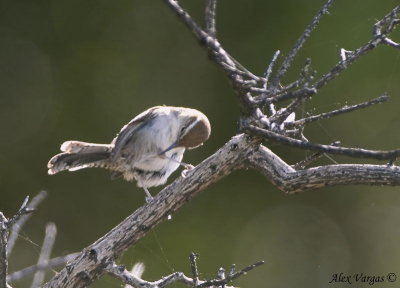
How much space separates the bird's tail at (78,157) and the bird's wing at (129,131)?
0.44 ft

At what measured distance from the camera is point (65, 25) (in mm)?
7109

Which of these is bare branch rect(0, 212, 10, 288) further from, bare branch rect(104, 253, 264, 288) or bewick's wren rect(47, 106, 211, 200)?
bewick's wren rect(47, 106, 211, 200)

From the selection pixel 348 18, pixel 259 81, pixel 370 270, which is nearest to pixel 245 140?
pixel 259 81

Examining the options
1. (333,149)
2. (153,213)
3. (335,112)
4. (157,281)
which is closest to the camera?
(333,149)

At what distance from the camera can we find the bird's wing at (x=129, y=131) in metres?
4.85

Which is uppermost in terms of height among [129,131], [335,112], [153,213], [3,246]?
[129,131]

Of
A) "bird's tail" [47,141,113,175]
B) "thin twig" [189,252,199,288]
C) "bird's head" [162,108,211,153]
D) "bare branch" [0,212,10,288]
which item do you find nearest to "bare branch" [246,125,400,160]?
"thin twig" [189,252,199,288]

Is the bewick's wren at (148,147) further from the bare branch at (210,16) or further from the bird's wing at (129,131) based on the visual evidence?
the bare branch at (210,16)

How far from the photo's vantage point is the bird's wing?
485 centimetres

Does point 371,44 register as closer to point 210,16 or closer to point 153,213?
point 210,16

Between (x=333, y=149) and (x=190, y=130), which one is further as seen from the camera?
(x=190, y=130)

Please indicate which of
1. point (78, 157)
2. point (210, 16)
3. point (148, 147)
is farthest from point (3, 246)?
point (148, 147)

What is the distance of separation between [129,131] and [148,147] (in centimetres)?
18

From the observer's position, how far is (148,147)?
4922 millimetres
